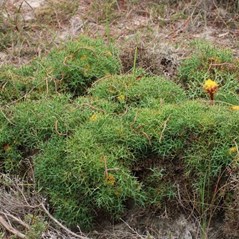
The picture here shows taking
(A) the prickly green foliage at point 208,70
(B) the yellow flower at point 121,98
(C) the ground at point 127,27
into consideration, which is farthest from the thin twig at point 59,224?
(C) the ground at point 127,27

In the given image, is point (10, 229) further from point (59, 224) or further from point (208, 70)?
point (208, 70)

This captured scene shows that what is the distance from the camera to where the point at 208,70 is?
13.8ft

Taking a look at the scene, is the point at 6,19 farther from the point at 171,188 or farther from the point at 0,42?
the point at 171,188

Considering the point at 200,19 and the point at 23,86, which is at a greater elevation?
the point at 23,86

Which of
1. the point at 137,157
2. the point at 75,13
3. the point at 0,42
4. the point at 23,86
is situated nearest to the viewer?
the point at 137,157

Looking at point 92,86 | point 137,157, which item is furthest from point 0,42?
point 137,157

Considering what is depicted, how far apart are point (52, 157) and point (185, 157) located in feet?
2.35

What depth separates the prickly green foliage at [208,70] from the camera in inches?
160

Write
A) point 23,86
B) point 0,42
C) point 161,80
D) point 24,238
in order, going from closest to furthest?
point 24,238 < point 161,80 < point 23,86 < point 0,42

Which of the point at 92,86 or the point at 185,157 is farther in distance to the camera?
the point at 92,86

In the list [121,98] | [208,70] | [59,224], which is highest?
[121,98]

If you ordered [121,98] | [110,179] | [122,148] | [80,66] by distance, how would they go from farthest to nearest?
[80,66]
[121,98]
[122,148]
[110,179]

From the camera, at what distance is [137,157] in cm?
352

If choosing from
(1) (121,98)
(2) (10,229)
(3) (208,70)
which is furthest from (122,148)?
(3) (208,70)
